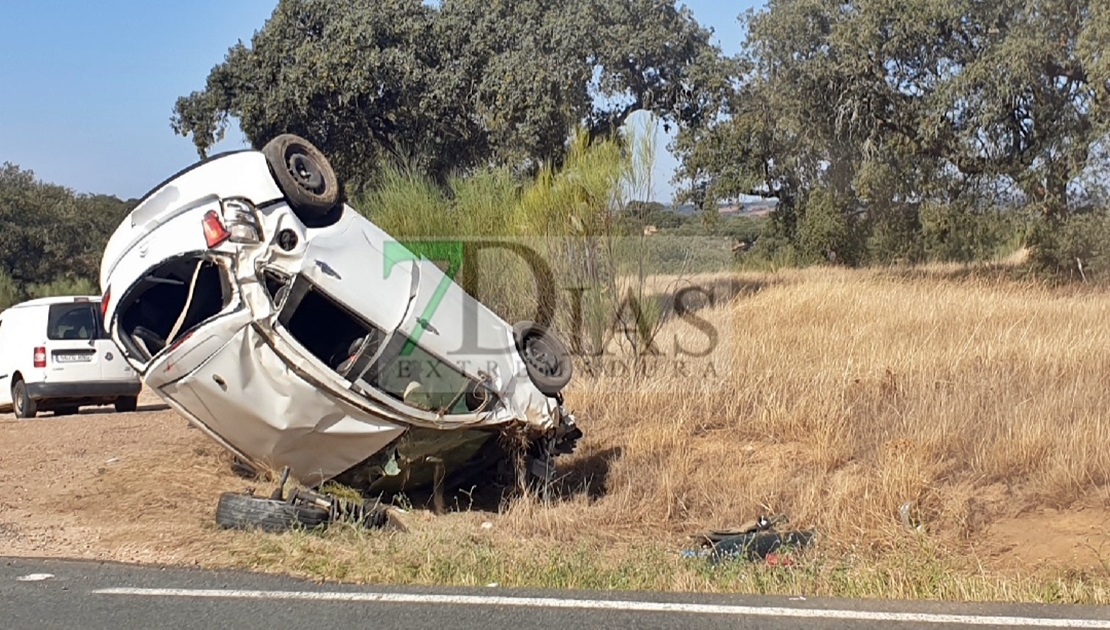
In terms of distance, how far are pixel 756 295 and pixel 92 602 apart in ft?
54.1

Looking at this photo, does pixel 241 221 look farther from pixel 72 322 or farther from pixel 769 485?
pixel 72 322

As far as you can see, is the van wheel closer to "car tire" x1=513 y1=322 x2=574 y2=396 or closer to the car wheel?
the car wheel

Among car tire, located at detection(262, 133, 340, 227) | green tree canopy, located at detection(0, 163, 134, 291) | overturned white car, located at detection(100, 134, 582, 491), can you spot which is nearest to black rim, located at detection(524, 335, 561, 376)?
overturned white car, located at detection(100, 134, 582, 491)

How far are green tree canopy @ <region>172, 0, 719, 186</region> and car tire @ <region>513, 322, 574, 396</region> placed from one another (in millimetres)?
13586

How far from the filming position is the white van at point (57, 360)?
14.4 m

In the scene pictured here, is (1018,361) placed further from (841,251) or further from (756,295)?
(841,251)

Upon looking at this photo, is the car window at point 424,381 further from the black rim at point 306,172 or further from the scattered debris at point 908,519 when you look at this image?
the scattered debris at point 908,519

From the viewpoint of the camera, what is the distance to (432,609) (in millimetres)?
5262

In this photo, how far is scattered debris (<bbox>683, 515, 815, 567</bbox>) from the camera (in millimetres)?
7648

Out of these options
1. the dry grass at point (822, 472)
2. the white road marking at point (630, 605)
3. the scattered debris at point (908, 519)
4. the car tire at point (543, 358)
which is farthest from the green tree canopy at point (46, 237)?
the white road marking at point (630, 605)

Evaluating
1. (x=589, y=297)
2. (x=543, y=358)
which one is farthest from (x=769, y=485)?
(x=589, y=297)

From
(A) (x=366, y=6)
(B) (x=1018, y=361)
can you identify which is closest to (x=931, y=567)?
(B) (x=1018, y=361)

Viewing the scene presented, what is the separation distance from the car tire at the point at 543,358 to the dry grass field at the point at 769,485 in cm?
102

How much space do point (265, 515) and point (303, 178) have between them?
7.96ft
